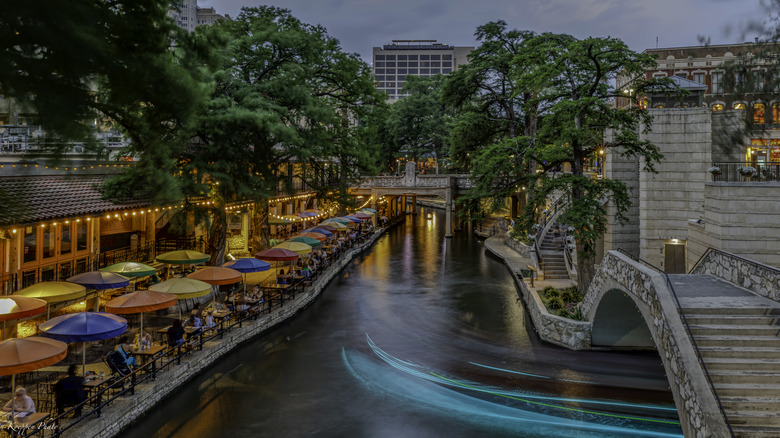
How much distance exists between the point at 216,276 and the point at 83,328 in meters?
6.97

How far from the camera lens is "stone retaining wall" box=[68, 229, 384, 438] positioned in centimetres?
1187

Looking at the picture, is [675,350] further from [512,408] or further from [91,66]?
[91,66]

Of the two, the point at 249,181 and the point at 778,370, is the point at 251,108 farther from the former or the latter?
the point at 778,370

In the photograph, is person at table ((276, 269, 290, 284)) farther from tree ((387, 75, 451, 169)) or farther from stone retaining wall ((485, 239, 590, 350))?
tree ((387, 75, 451, 169))

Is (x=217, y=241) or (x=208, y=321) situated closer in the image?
(x=208, y=321)

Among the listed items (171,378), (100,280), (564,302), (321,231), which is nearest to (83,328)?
(171,378)

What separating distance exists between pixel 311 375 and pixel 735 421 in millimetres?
11586

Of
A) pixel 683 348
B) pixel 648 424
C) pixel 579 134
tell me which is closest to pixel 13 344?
pixel 683 348

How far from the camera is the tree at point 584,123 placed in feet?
65.9

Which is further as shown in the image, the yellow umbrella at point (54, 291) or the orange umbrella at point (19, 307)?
the yellow umbrella at point (54, 291)

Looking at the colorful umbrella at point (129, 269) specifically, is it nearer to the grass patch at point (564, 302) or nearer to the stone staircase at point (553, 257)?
the grass patch at point (564, 302)

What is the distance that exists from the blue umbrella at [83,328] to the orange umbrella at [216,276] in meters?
5.93

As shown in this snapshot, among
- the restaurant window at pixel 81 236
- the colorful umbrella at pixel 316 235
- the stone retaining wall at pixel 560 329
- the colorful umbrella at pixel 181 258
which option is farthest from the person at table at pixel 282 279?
the stone retaining wall at pixel 560 329

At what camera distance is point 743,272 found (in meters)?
13.2
